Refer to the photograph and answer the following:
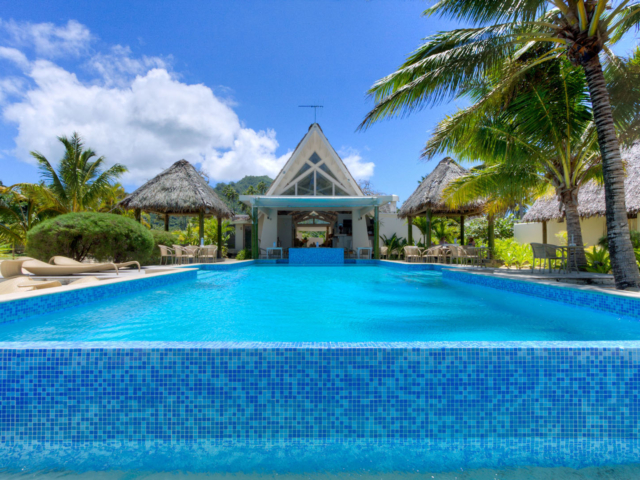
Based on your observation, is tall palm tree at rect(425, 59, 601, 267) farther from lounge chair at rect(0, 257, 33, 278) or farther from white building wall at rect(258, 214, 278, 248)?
white building wall at rect(258, 214, 278, 248)

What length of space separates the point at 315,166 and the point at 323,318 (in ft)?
41.6

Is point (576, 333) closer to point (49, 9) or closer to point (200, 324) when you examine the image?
point (200, 324)

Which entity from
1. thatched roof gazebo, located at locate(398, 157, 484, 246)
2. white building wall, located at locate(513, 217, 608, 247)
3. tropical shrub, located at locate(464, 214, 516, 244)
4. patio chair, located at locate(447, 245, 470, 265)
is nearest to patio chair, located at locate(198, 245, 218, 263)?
thatched roof gazebo, located at locate(398, 157, 484, 246)

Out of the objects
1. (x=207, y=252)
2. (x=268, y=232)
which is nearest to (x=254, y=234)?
(x=268, y=232)

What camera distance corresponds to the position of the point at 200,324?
14.0 ft

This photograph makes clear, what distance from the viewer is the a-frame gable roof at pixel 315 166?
1625cm

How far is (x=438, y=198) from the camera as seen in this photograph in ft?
44.6

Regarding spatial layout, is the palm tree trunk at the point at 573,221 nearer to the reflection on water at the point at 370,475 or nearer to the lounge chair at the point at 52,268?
the reflection on water at the point at 370,475

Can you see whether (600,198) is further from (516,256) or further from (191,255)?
(191,255)

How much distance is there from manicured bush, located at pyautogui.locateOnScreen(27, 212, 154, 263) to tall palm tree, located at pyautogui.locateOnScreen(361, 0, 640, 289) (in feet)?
25.4

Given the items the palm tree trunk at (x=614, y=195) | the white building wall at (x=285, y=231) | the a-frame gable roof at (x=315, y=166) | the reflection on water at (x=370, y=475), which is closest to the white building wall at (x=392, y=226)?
the a-frame gable roof at (x=315, y=166)

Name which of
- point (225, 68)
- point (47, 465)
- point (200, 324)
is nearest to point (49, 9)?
point (225, 68)

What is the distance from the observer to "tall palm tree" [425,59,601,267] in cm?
733

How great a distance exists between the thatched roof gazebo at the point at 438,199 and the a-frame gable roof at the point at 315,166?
2874 millimetres
